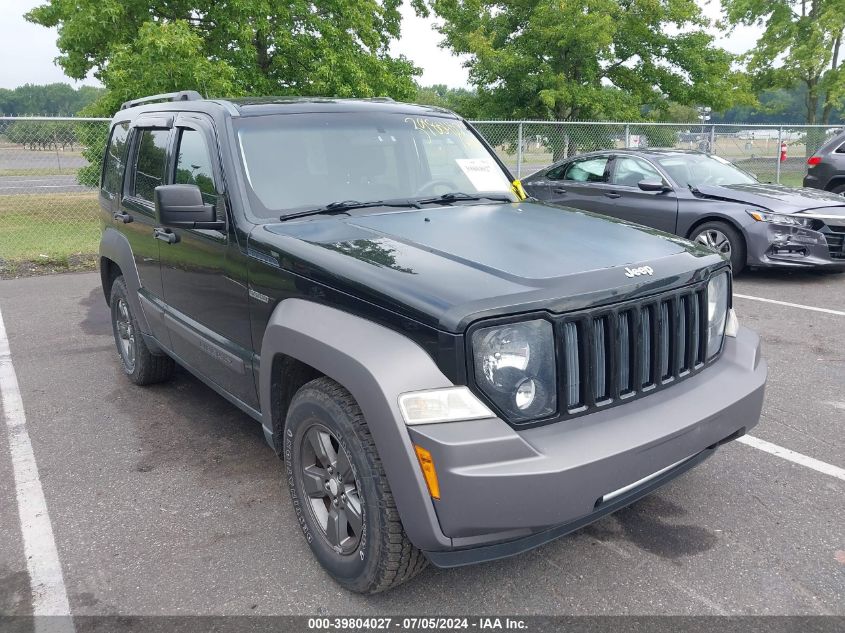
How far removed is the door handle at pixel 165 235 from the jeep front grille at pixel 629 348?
7.90ft

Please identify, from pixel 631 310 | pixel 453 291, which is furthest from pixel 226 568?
pixel 631 310

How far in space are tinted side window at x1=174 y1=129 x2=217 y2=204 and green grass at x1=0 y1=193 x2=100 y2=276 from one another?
23.5 ft

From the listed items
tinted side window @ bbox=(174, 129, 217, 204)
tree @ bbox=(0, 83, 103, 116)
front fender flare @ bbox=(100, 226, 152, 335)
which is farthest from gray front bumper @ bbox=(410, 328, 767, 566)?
tree @ bbox=(0, 83, 103, 116)

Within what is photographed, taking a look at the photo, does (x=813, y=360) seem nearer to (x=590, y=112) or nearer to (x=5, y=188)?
(x=5, y=188)

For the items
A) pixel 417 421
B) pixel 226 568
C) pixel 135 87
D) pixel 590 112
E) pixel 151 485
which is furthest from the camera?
pixel 590 112

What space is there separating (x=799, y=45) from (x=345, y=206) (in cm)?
2927

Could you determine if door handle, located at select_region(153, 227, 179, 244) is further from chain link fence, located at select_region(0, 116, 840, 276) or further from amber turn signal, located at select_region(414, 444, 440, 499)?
chain link fence, located at select_region(0, 116, 840, 276)

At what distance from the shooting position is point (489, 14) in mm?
22328

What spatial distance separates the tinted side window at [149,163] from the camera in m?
4.14

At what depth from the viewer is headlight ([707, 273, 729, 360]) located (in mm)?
2979

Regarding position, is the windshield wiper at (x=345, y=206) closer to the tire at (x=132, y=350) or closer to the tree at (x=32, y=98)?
the tire at (x=132, y=350)

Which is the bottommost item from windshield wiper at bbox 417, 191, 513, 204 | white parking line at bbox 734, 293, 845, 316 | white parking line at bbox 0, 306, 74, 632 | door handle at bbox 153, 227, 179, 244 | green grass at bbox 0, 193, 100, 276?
white parking line at bbox 734, 293, 845, 316

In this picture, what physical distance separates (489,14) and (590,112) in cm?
458

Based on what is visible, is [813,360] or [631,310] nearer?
[631,310]
